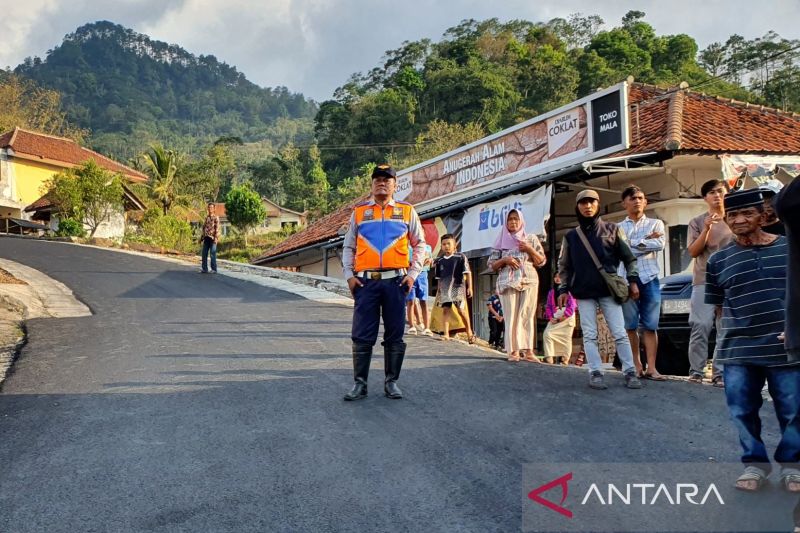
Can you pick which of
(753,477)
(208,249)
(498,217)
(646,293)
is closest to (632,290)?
(646,293)

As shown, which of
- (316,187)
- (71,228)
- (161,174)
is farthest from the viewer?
(316,187)

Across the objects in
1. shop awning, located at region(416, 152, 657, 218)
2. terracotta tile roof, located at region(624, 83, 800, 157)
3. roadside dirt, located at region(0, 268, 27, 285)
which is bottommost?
roadside dirt, located at region(0, 268, 27, 285)

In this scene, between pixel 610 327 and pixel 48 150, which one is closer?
pixel 610 327

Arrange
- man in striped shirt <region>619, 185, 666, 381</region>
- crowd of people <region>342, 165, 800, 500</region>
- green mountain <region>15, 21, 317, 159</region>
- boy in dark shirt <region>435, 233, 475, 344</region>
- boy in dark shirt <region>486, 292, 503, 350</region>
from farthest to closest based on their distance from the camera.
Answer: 1. green mountain <region>15, 21, 317, 159</region>
2. boy in dark shirt <region>486, 292, 503, 350</region>
3. boy in dark shirt <region>435, 233, 475, 344</region>
4. man in striped shirt <region>619, 185, 666, 381</region>
5. crowd of people <region>342, 165, 800, 500</region>

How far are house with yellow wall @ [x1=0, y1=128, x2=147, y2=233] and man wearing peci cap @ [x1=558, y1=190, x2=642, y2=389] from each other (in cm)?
4030

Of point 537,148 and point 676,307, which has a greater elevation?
point 537,148

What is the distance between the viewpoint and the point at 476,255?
15.0 metres

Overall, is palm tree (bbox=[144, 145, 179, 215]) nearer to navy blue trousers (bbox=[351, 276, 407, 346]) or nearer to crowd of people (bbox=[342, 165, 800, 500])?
crowd of people (bbox=[342, 165, 800, 500])

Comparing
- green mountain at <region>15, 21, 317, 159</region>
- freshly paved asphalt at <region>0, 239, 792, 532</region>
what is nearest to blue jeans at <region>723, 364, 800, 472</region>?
freshly paved asphalt at <region>0, 239, 792, 532</region>

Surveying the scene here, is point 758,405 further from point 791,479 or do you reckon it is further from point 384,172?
point 384,172

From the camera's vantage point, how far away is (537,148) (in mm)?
14523

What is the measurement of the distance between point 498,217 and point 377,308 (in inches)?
343

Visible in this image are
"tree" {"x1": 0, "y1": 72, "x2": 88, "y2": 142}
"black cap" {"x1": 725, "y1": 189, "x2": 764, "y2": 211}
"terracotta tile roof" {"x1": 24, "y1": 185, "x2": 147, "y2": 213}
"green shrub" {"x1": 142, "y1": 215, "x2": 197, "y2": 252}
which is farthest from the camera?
"tree" {"x1": 0, "y1": 72, "x2": 88, "y2": 142}

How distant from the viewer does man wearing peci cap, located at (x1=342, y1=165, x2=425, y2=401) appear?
5984 mm
